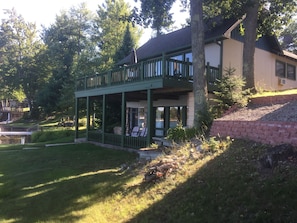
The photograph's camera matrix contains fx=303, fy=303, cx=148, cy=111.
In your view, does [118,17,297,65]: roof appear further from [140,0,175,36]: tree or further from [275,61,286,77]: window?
[140,0,175,36]: tree

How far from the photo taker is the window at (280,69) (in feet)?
62.2

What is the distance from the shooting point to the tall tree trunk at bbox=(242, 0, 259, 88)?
13.5m

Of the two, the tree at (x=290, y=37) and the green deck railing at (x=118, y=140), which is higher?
the tree at (x=290, y=37)

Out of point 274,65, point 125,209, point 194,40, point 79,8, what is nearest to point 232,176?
point 125,209

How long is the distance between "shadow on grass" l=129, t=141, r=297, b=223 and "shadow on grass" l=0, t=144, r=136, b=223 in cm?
199

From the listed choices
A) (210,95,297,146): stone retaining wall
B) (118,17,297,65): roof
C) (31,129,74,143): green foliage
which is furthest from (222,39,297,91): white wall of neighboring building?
(31,129,74,143): green foliage

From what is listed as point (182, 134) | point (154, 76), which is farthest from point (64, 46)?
point (182, 134)

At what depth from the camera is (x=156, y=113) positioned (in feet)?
60.0

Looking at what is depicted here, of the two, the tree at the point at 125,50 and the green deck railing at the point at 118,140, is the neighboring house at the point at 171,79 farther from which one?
the tree at the point at 125,50

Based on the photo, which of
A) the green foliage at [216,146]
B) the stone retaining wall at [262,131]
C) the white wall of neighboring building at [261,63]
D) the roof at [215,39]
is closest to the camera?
the stone retaining wall at [262,131]

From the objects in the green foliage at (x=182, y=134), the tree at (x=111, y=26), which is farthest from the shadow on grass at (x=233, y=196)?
the tree at (x=111, y=26)

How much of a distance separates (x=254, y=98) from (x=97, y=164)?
628 centimetres

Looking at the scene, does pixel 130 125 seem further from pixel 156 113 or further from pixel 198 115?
pixel 198 115

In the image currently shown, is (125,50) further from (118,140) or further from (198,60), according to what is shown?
(198,60)
